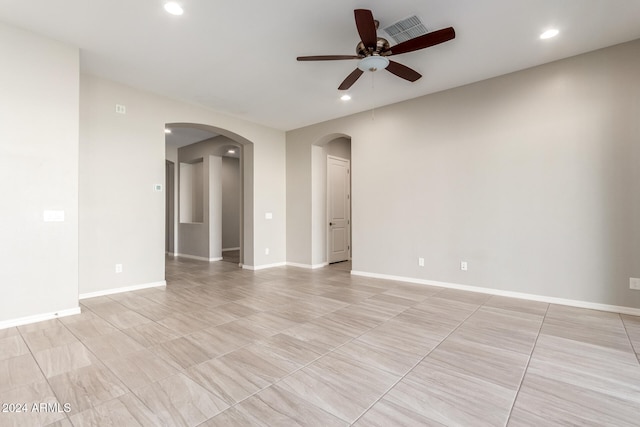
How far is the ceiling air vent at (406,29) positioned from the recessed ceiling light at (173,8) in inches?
76.5

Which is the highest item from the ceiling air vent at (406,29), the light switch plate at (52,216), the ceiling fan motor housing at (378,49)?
the ceiling air vent at (406,29)

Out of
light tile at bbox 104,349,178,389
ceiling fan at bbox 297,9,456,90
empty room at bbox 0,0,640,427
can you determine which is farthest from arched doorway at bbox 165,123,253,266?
light tile at bbox 104,349,178,389

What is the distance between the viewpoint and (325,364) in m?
2.22

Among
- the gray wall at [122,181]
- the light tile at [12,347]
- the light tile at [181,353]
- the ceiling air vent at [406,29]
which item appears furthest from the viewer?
the gray wall at [122,181]

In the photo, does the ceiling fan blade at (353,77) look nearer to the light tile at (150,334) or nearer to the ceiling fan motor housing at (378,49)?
the ceiling fan motor housing at (378,49)

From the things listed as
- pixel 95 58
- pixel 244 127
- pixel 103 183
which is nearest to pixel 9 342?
pixel 103 183

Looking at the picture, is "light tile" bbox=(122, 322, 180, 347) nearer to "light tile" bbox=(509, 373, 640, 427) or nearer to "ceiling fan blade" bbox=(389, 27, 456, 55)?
"light tile" bbox=(509, 373, 640, 427)

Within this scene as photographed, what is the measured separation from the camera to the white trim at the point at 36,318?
294 cm

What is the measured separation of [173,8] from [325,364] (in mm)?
3346

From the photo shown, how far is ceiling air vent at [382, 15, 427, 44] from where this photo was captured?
9.33 feet

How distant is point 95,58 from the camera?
358 centimetres

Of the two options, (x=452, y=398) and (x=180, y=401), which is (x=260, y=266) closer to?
(x=180, y=401)

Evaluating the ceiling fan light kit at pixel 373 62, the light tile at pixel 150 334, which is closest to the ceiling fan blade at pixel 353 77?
the ceiling fan light kit at pixel 373 62

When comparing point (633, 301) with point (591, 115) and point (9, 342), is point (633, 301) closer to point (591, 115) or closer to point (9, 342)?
point (591, 115)
